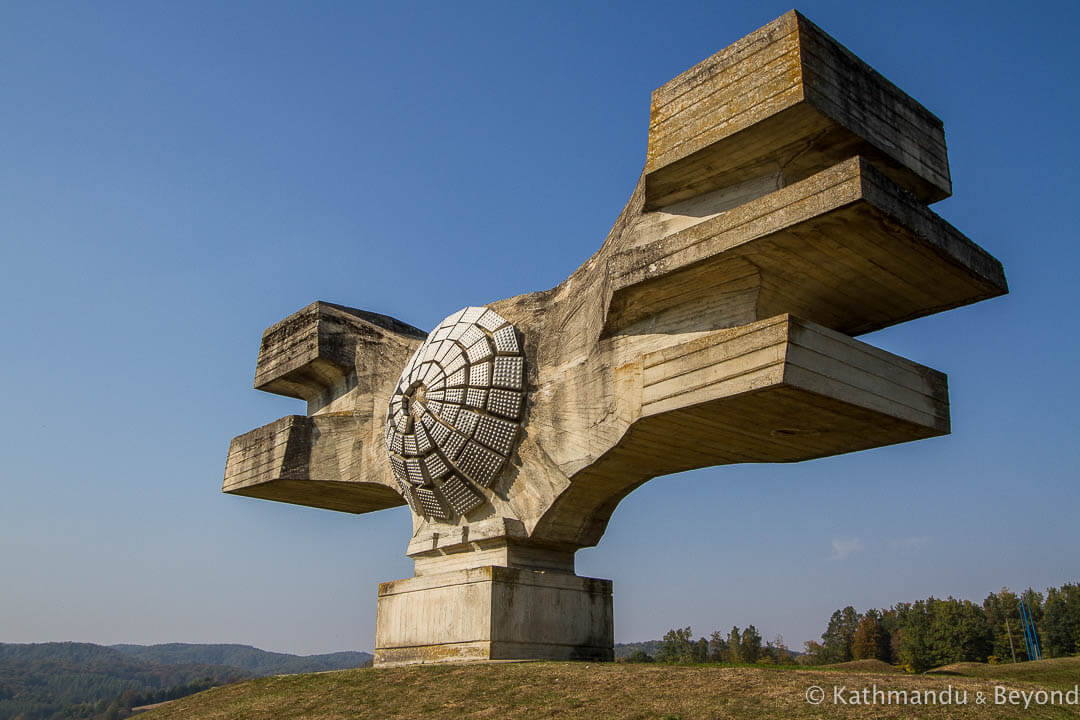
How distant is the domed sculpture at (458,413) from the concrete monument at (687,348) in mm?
31

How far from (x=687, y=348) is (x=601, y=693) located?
349 cm

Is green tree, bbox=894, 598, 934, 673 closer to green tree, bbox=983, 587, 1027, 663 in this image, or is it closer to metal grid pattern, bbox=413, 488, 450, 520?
green tree, bbox=983, 587, 1027, 663

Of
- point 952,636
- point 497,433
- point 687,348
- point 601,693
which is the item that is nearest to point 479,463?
point 497,433

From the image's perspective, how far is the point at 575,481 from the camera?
10820 mm

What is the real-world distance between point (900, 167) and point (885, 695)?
208 inches

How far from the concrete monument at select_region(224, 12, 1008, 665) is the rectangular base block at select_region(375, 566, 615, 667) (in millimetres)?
30

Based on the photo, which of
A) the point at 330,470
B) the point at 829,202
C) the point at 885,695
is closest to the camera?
the point at 885,695

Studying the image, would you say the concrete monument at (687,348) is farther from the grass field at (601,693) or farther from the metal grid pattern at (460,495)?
the grass field at (601,693)

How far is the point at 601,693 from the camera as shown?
7934mm

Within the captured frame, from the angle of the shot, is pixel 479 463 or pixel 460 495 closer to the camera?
pixel 479 463

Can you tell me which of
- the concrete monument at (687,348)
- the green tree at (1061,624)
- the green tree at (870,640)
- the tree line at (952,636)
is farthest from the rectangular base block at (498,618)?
the green tree at (870,640)

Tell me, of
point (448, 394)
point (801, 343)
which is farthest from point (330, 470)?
point (801, 343)

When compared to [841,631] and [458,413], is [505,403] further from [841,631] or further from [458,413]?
[841,631]

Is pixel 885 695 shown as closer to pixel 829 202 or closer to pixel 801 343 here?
pixel 801 343
